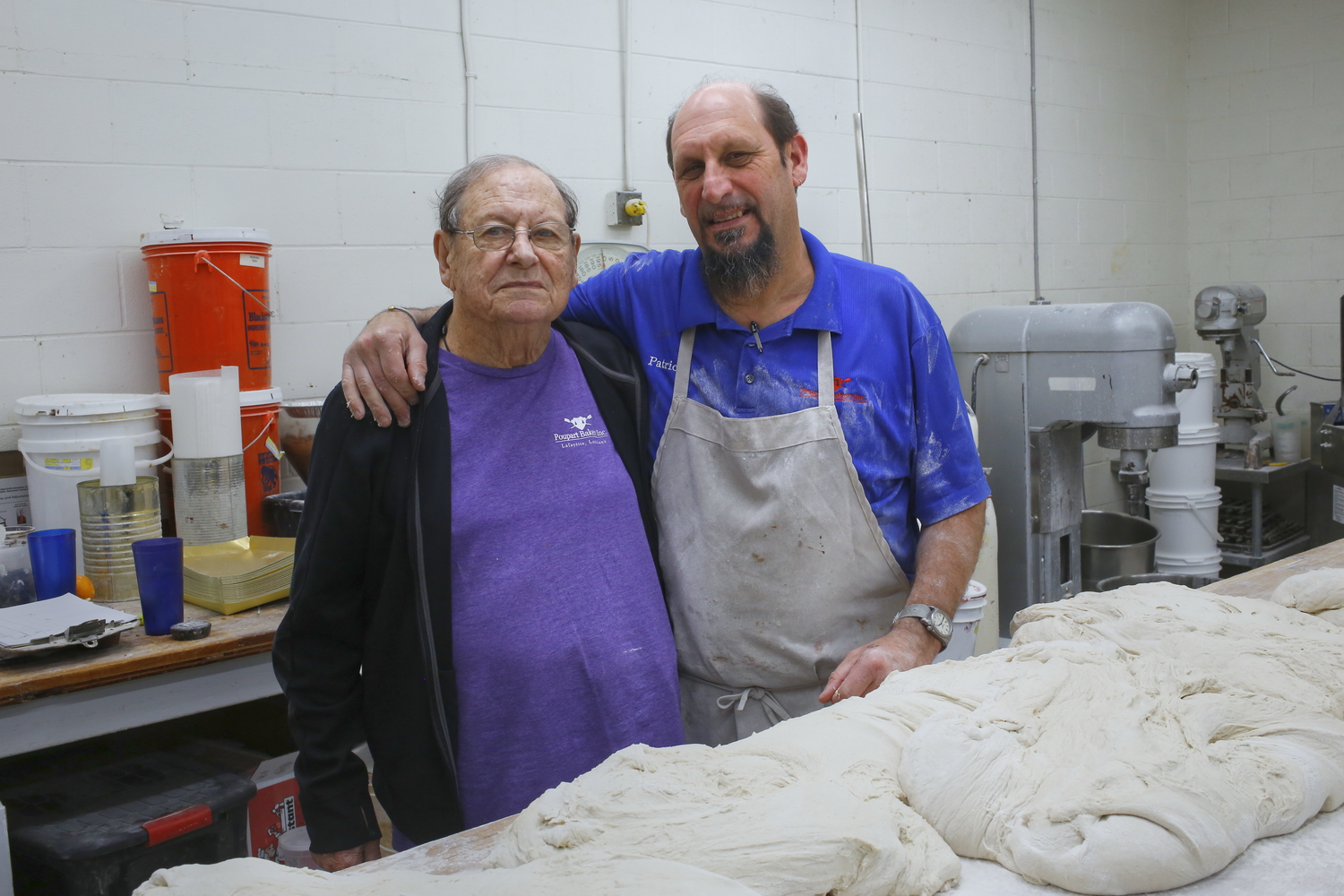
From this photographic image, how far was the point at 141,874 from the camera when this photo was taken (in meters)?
1.80

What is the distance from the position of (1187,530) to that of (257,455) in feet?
10.6

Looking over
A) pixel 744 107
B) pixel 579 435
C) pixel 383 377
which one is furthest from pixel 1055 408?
pixel 383 377

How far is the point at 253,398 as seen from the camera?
89.1 inches

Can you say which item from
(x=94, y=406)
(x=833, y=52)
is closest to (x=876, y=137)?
(x=833, y=52)

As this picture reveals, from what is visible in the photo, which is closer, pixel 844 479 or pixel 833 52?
pixel 844 479

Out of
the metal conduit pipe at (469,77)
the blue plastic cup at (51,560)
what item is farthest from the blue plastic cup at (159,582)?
the metal conduit pipe at (469,77)

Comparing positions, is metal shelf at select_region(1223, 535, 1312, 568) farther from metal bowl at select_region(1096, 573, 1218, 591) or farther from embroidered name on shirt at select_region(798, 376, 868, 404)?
embroidered name on shirt at select_region(798, 376, 868, 404)

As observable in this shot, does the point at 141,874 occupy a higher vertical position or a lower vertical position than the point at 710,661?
lower

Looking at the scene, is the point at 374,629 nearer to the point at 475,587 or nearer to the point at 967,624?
the point at 475,587

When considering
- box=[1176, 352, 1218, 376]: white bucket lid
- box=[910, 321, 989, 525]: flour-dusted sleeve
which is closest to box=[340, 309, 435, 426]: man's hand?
box=[910, 321, 989, 525]: flour-dusted sleeve

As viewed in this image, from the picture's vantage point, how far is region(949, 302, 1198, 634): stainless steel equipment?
257 cm

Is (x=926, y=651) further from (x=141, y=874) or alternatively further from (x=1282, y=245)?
(x=1282, y=245)

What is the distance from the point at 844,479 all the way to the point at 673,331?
372 mm

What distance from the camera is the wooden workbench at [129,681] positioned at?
5.32 ft
